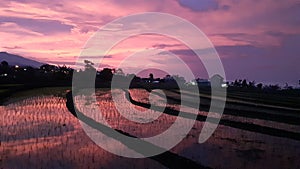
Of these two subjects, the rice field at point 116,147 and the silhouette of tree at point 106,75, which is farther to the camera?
the silhouette of tree at point 106,75

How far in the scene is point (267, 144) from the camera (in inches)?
402

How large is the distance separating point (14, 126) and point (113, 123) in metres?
3.55

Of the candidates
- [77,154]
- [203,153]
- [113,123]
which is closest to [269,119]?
[113,123]

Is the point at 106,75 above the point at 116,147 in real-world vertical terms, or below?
above

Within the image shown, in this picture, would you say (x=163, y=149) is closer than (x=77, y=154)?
No

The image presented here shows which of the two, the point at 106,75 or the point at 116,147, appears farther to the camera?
the point at 106,75

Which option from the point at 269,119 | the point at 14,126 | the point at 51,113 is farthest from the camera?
the point at 269,119

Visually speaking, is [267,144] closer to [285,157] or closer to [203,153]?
[285,157]

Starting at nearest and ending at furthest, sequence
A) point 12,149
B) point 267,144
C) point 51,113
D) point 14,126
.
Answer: point 12,149 < point 267,144 < point 14,126 < point 51,113

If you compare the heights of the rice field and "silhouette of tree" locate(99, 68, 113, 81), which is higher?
"silhouette of tree" locate(99, 68, 113, 81)

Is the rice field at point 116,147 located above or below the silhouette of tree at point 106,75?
below

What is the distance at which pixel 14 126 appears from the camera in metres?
11.5

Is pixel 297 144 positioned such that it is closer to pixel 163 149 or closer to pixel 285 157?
pixel 285 157

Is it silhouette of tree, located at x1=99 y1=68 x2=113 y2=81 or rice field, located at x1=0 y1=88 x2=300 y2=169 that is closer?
rice field, located at x1=0 y1=88 x2=300 y2=169
